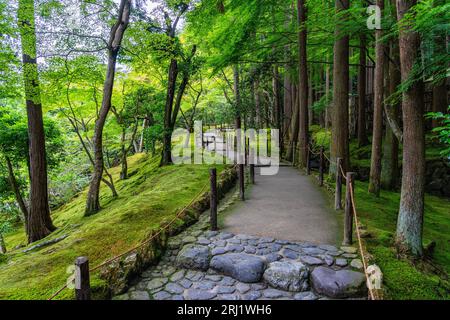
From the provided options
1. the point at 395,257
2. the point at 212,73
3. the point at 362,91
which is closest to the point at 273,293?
the point at 395,257

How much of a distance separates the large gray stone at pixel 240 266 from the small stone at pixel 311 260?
590 millimetres

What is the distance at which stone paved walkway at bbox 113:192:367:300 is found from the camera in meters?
3.39

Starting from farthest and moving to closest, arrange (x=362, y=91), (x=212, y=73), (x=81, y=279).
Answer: (x=362, y=91) → (x=212, y=73) → (x=81, y=279)

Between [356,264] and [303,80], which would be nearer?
[356,264]

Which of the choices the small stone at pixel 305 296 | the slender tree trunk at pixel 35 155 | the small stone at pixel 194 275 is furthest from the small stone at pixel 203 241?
the slender tree trunk at pixel 35 155

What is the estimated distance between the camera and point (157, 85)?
1602cm

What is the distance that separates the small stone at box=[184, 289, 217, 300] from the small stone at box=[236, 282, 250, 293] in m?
0.33

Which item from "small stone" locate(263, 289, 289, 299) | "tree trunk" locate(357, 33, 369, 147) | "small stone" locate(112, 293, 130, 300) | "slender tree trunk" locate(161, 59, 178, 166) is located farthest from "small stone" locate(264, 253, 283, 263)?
"tree trunk" locate(357, 33, 369, 147)

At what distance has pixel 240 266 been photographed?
3.83 metres

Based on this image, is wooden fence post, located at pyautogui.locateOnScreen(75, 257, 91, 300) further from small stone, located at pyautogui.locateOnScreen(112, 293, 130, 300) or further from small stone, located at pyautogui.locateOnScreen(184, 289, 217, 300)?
small stone, located at pyautogui.locateOnScreen(184, 289, 217, 300)

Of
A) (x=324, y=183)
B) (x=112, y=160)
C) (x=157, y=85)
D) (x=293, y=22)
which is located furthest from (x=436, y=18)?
(x=112, y=160)

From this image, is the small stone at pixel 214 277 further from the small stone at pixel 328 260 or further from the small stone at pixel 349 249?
the small stone at pixel 349 249

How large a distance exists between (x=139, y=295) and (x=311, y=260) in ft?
7.87

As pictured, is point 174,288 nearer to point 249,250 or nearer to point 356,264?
point 249,250
